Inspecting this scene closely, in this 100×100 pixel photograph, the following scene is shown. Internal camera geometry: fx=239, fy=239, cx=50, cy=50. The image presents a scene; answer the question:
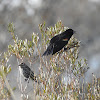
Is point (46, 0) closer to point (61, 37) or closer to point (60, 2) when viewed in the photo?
point (60, 2)

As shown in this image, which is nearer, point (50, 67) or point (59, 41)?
point (59, 41)

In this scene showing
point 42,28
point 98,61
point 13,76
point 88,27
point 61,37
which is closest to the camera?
point 61,37

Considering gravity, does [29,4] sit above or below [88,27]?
above

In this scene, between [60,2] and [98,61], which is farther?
[60,2]

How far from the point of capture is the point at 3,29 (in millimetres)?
4242

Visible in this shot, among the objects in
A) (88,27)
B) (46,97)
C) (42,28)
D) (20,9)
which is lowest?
(46,97)

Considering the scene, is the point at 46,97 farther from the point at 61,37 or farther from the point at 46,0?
the point at 46,0

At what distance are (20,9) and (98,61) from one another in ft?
6.07

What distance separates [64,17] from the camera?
4.04 meters

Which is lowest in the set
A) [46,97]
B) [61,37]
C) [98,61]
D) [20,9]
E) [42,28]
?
[46,97]

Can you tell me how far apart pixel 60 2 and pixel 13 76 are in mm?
1743

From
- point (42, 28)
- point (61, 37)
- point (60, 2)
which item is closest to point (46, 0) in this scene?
point (60, 2)

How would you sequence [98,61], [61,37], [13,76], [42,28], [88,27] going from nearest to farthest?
[61,37], [42,28], [13,76], [98,61], [88,27]

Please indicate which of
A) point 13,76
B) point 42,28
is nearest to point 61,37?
point 42,28
